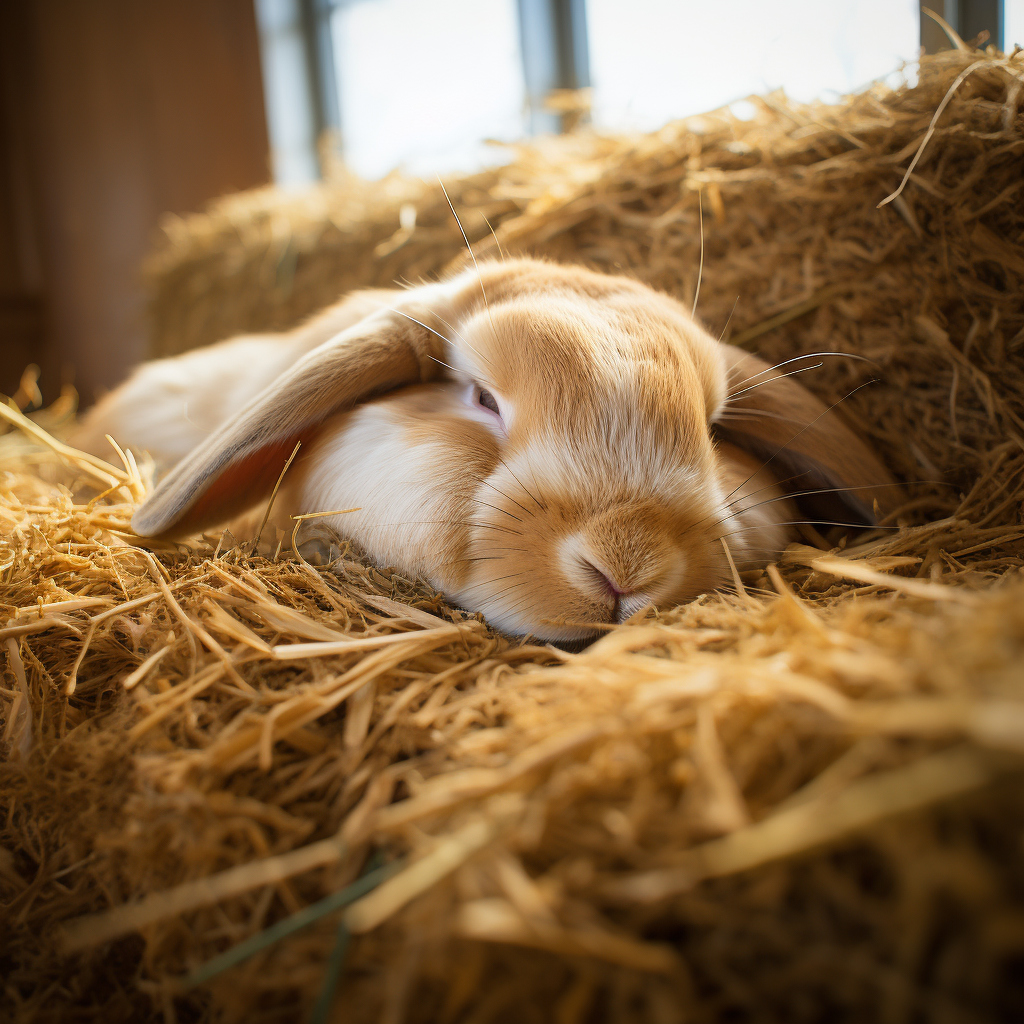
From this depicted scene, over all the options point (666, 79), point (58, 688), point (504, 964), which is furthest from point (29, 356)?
point (504, 964)

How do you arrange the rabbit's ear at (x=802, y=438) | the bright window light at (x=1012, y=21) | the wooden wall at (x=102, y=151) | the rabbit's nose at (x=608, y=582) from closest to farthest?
the rabbit's nose at (x=608, y=582) < the rabbit's ear at (x=802, y=438) < the bright window light at (x=1012, y=21) < the wooden wall at (x=102, y=151)

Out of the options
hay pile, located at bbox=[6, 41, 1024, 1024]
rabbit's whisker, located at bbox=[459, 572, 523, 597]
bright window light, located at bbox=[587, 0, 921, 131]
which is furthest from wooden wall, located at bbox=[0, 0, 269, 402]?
rabbit's whisker, located at bbox=[459, 572, 523, 597]

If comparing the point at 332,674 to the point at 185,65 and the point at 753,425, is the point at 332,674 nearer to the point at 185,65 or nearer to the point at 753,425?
the point at 753,425

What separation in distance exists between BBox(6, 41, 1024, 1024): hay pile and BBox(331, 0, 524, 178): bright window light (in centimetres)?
371

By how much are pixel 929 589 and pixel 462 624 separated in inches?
30.7

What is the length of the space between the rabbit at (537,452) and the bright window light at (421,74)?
3.71 meters

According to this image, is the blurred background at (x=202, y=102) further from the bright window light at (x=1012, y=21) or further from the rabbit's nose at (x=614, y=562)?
the rabbit's nose at (x=614, y=562)

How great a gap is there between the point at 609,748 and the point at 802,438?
1.35 metres

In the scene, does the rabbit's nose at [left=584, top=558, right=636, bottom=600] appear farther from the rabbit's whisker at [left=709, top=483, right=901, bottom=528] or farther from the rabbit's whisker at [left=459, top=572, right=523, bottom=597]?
the rabbit's whisker at [left=709, top=483, right=901, bottom=528]

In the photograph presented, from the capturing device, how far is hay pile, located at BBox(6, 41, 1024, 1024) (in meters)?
0.65

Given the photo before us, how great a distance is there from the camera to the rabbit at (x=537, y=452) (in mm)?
1387

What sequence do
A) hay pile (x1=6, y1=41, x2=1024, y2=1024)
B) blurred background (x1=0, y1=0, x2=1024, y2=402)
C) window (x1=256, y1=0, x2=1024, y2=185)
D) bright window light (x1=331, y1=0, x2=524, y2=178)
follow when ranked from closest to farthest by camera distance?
hay pile (x1=6, y1=41, x2=1024, y2=1024), window (x1=256, y1=0, x2=1024, y2=185), blurred background (x1=0, y1=0, x2=1024, y2=402), bright window light (x1=331, y1=0, x2=524, y2=178)

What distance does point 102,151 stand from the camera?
6.71 metres

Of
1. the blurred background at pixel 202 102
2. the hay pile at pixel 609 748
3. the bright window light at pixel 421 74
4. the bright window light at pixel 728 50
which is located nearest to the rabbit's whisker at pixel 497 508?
the hay pile at pixel 609 748
